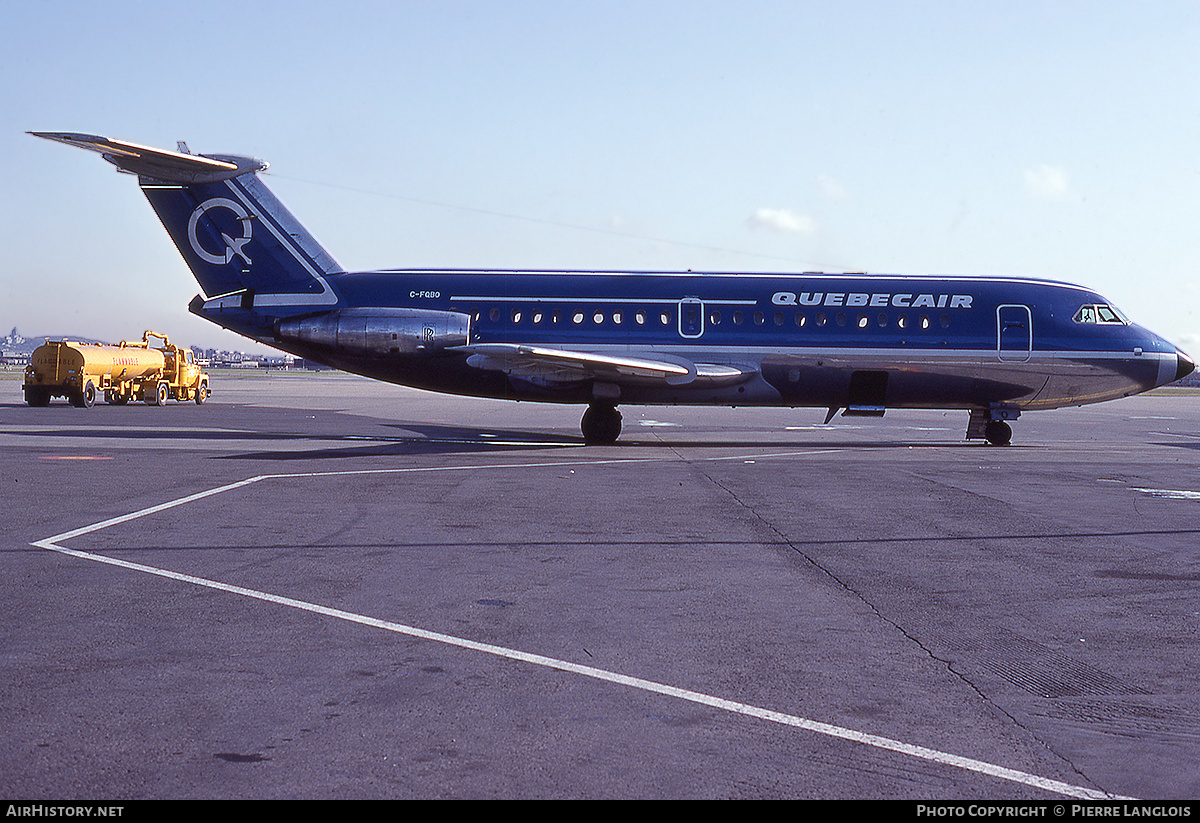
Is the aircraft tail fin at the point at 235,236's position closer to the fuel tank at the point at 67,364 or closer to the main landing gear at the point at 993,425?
the fuel tank at the point at 67,364

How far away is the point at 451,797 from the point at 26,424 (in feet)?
95.9

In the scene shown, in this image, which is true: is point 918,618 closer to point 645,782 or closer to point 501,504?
point 645,782

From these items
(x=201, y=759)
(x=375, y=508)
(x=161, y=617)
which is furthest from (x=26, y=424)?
(x=201, y=759)

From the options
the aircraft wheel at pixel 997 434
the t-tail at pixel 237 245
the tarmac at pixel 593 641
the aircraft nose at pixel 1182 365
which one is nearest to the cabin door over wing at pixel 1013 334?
the aircraft wheel at pixel 997 434

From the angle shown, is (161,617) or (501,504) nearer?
(161,617)

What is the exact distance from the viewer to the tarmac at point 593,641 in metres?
4.56

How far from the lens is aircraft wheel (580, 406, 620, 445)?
83.2 feet

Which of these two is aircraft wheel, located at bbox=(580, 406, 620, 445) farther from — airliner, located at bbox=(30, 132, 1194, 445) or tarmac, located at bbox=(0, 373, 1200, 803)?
tarmac, located at bbox=(0, 373, 1200, 803)

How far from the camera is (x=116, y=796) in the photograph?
417cm

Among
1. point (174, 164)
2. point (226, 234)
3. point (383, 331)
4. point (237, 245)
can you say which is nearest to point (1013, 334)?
point (383, 331)

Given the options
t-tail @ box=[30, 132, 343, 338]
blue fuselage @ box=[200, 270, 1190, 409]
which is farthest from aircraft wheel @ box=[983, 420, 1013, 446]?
t-tail @ box=[30, 132, 343, 338]

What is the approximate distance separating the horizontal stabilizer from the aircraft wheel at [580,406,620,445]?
10.8 meters

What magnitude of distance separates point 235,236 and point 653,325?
35.8ft

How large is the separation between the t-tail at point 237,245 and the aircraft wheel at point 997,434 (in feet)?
56.6
